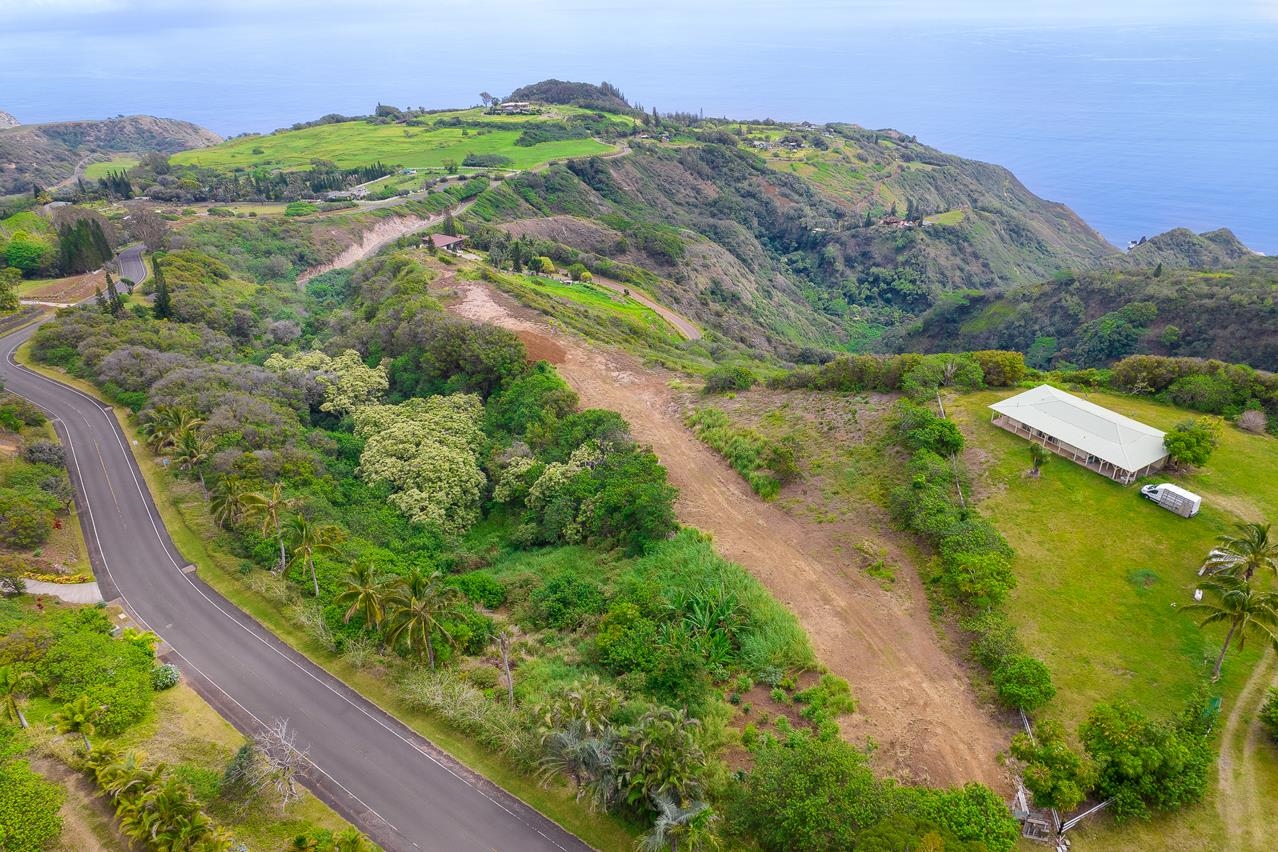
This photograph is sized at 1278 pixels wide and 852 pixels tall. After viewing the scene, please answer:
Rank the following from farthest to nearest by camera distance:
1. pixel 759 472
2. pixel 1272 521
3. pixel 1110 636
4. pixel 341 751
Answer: pixel 759 472
pixel 1272 521
pixel 1110 636
pixel 341 751

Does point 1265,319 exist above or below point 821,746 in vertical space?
above

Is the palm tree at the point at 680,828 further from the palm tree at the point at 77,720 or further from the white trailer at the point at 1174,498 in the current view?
the white trailer at the point at 1174,498

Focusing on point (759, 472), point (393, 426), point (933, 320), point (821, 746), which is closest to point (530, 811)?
point (821, 746)

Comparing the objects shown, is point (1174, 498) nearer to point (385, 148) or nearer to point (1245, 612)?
point (1245, 612)

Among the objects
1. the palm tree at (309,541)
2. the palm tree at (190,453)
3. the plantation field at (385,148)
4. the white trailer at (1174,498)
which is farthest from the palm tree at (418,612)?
the plantation field at (385,148)

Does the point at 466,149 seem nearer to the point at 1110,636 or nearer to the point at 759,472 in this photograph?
the point at 759,472

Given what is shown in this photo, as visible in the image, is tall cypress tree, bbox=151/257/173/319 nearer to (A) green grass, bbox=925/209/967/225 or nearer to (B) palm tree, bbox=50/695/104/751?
(B) palm tree, bbox=50/695/104/751

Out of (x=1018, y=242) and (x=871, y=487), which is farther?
(x=1018, y=242)
